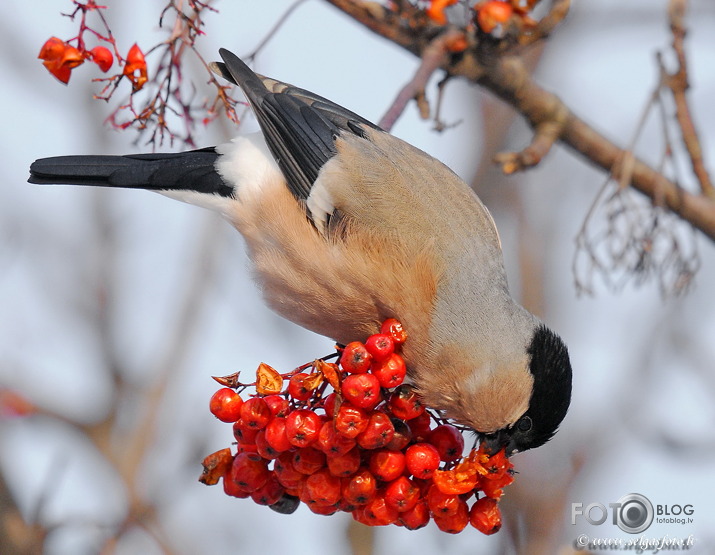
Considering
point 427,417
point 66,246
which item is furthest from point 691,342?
point 66,246

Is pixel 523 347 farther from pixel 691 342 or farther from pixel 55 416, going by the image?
pixel 55 416

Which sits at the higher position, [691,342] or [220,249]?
[691,342]

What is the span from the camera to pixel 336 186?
2.92m

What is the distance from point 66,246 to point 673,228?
3.65m

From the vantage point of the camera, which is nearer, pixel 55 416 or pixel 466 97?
pixel 55 416

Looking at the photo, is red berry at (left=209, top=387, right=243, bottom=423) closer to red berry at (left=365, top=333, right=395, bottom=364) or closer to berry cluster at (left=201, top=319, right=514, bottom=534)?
berry cluster at (left=201, top=319, right=514, bottom=534)

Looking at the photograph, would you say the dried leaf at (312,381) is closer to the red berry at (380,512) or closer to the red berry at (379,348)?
the red berry at (379,348)

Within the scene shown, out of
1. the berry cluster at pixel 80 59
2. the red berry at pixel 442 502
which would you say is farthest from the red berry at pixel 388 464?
the berry cluster at pixel 80 59

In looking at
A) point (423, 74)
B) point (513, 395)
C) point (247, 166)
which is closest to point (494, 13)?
point (423, 74)

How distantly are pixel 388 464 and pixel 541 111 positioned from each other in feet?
4.72

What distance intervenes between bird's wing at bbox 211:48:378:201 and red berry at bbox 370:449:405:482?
3.45 feet

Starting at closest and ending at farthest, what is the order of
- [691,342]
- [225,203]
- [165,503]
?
[225,203]
[165,503]
[691,342]

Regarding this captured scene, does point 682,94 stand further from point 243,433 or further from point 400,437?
point 243,433

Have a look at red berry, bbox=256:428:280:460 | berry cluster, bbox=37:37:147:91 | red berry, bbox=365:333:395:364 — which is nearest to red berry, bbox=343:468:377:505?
red berry, bbox=256:428:280:460
